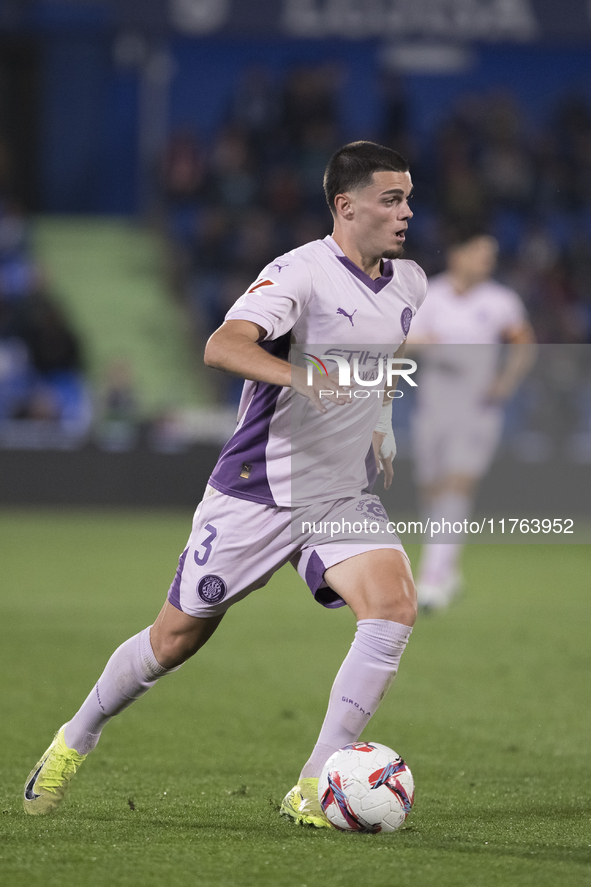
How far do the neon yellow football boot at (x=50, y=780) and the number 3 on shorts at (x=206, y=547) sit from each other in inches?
29.8

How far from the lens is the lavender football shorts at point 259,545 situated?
3828 millimetres

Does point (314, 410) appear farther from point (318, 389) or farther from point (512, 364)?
point (512, 364)

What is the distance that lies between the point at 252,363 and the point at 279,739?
2167mm

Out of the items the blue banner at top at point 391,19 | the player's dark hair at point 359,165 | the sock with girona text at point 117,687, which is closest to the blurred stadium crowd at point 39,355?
the blue banner at top at point 391,19

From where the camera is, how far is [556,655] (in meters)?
7.27

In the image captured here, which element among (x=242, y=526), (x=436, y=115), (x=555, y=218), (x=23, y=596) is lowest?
(x=23, y=596)

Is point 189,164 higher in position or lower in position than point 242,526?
higher

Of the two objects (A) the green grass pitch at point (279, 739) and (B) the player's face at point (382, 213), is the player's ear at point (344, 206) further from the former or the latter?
(A) the green grass pitch at point (279, 739)

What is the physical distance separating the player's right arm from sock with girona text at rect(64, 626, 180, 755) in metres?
0.97

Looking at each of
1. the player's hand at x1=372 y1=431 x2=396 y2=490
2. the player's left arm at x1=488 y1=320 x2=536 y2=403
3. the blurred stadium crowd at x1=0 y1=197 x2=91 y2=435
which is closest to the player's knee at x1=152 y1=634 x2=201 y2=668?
the player's hand at x1=372 y1=431 x2=396 y2=490

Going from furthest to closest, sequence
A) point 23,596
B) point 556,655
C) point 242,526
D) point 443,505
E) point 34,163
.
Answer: point 34,163 < point 23,596 < point 443,505 < point 556,655 < point 242,526

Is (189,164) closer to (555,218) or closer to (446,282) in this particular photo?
(555,218)

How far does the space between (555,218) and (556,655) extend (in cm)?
1330

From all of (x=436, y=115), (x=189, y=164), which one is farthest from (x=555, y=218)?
(x=189, y=164)
